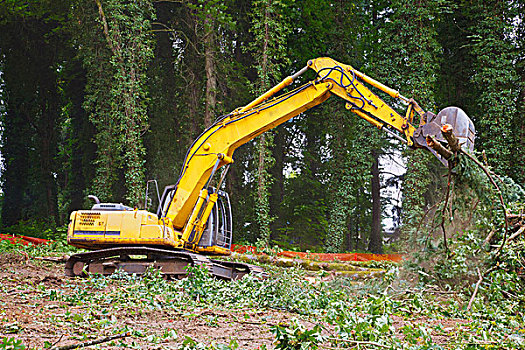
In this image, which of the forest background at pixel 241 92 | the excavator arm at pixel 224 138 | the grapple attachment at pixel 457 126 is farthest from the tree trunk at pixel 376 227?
the grapple attachment at pixel 457 126

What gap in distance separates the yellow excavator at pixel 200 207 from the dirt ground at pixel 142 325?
1871 mm

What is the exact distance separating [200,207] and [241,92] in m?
9.16

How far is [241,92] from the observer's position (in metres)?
17.7

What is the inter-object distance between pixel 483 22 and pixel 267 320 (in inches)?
489

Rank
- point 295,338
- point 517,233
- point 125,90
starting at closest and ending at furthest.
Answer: point 295,338 → point 517,233 → point 125,90

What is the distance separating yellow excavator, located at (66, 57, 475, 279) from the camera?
27.8ft

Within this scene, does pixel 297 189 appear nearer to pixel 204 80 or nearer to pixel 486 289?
pixel 204 80

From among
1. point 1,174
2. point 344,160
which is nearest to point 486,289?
point 344,160

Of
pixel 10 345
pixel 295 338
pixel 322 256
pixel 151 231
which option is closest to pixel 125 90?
pixel 322 256

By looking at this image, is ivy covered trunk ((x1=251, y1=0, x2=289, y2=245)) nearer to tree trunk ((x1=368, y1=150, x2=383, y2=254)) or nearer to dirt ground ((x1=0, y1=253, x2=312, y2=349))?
tree trunk ((x1=368, y1=150, x2=383, y2=254))

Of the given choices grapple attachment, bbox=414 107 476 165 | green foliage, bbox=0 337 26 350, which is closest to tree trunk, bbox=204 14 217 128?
grapple attachment, bbox=414 107 476 165

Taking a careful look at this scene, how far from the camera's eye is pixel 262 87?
51.5 ft

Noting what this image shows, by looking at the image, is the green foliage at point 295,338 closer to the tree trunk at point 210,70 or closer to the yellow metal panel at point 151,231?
the yellow metal panel at point 151,231

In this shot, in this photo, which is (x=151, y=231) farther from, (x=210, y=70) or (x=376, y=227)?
(x=376, y=227)
